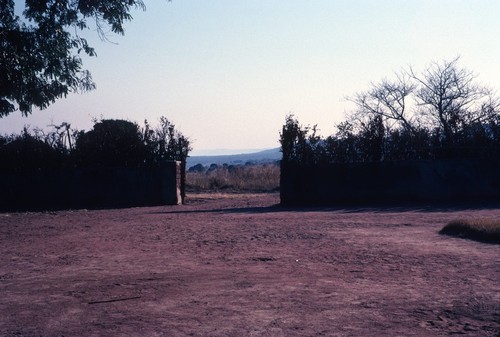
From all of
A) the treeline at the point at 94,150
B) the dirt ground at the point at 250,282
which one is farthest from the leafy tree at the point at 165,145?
the dirt ground at the point at 250,282

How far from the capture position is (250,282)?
6.69 metres

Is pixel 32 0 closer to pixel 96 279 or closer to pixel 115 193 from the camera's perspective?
pixel 115 193

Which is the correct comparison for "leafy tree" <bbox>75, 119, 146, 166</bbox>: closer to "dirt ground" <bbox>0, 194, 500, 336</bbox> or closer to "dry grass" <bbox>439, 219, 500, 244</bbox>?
"dirt ground" <bbox>0, 194, 500, 336</bbox>

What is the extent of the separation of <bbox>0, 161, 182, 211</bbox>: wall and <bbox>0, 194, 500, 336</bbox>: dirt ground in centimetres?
847

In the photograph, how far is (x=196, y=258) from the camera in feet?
27.9

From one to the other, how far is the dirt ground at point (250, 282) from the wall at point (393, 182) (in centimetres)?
742

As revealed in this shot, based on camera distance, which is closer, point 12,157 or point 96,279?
point 96,279

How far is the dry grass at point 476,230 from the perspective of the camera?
9.61m

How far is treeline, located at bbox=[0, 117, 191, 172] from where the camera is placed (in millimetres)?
21547

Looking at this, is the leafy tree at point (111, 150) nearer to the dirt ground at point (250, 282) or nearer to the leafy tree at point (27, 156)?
the leafy tree at point (27, 156)

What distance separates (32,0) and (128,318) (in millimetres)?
11907

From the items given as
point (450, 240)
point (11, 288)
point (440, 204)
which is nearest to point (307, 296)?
point (11, 288)

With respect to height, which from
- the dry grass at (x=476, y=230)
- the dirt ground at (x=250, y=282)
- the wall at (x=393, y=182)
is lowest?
the dirt ground at (x=250, y=282)

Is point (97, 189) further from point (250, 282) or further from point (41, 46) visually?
point (250, 282)
